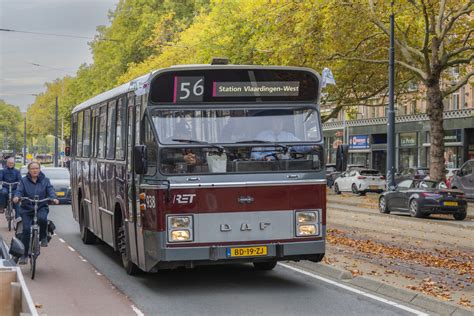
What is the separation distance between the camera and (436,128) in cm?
3688

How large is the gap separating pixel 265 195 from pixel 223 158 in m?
0.71

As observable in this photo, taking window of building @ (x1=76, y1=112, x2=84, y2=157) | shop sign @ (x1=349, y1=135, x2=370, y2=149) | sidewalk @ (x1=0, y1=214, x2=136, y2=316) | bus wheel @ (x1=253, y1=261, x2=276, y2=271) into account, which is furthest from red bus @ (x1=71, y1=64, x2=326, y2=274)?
shop sign @ (x1=349, y1=135, x2=370, y2=149)

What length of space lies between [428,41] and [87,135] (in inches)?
836

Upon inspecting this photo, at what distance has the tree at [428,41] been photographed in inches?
1344

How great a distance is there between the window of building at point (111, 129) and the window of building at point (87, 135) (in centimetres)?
253

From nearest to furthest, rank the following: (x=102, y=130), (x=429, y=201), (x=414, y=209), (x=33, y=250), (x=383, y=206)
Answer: (x=33, y=250) → (x=102, y=130) → (x=429, y=201) → (x=414, y=209) → (x=383, y=206)

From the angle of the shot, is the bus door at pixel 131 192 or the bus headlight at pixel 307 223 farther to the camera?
the bus door at pixel 131 192

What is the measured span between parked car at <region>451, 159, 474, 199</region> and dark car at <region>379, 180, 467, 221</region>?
914cm

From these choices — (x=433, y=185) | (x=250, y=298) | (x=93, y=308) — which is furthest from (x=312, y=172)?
(x=433, y=185)

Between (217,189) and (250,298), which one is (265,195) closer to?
(217,189)

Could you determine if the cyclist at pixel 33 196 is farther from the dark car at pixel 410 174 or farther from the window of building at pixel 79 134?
the dark car at pixel 410 174

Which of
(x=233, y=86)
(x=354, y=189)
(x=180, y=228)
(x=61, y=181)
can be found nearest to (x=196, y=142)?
(x=233, y=86)

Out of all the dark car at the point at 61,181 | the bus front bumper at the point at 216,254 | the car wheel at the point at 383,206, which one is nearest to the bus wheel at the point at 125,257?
the bus front bumper at the point at 216,254

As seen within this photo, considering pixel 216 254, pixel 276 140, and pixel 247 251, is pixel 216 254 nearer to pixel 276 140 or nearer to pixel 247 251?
pixel 247 251
